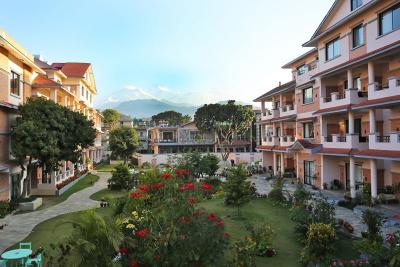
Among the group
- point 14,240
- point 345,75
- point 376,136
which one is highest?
point 345,75

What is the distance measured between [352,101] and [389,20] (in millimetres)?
5123

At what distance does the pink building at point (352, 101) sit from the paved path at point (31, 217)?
17.7 metres

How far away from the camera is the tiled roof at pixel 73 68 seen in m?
38.6

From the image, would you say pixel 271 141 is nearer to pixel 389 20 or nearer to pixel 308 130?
pixel 308 130

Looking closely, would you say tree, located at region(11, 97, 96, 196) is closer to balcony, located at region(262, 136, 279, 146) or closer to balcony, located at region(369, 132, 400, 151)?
balcony, located at region(369, 132, 400, 151)

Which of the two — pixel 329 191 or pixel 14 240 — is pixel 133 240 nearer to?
pixel 14 240

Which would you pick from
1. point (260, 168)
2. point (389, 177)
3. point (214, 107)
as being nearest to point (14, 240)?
point (389, 177)

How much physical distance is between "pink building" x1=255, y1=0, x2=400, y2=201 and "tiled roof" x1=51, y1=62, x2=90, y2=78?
80.9 ft

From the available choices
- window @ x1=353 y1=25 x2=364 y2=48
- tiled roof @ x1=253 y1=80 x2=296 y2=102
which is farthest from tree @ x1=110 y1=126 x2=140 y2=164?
window @ x1=353 y1=25 x2=364 y2=48

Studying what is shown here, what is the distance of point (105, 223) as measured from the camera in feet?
22.8

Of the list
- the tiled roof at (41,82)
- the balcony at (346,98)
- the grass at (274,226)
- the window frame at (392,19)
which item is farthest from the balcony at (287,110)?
the tiled roof at (41,82)

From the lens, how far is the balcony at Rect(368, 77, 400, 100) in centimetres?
1686

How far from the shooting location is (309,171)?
28.3 m

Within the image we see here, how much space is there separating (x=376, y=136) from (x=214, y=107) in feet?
132
